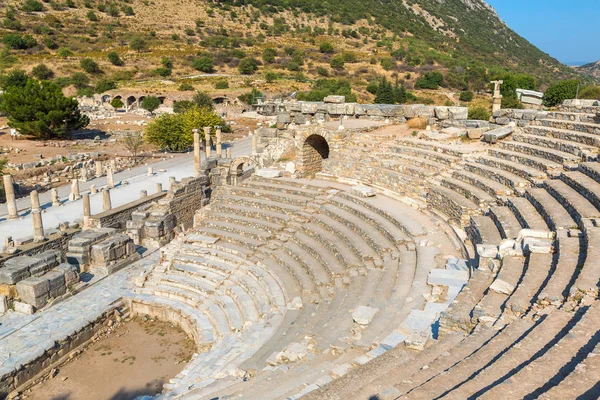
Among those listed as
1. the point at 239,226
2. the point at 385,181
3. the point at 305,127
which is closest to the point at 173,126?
the point at 305,127

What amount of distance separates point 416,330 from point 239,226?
30.9ft

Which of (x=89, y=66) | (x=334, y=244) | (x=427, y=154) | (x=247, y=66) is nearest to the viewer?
(x=334, y=244)

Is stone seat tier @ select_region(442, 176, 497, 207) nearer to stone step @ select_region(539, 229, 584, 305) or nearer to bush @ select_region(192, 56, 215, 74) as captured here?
stone step @ select_region(539, 229, 584, 305)

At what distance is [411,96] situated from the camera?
1781 inches

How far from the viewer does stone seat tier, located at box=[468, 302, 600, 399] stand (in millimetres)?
4684

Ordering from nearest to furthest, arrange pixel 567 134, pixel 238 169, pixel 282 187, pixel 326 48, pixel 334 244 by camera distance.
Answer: pixel 334 244, pixel 567 134, pixel 282 187, pixel 238 169, pixel 326 48

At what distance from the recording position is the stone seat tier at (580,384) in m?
4.39

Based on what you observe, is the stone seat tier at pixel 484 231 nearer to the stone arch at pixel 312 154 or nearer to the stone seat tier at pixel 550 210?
the stone seat tier at pixel 550 210

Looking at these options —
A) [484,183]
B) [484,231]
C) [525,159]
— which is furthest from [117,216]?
[525,159]

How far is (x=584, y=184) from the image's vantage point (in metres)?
10.1

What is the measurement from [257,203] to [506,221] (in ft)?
28.5

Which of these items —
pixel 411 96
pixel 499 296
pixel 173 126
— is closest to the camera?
pixel 499 296

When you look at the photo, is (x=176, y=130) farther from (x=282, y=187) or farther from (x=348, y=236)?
(x=348, y=236)

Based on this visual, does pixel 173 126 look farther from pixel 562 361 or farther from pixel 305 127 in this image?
pixel 562 361
